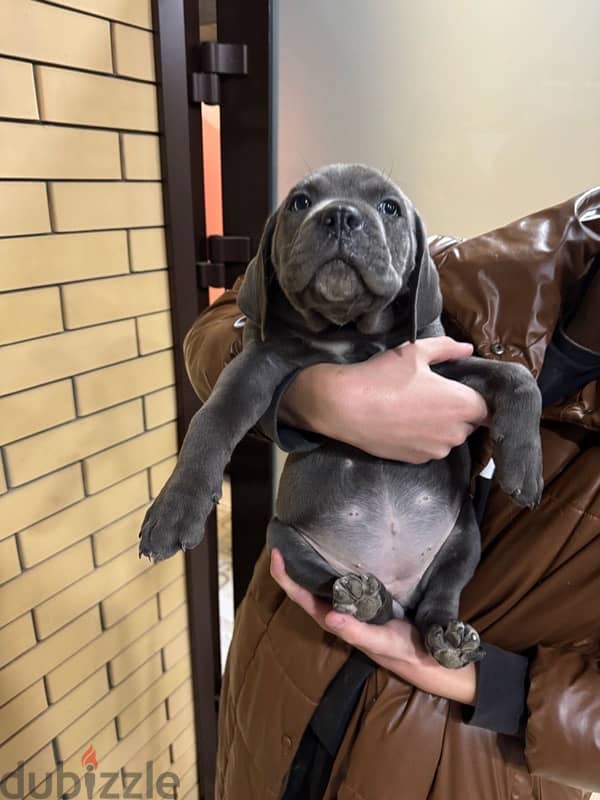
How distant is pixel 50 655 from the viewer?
1.40 m

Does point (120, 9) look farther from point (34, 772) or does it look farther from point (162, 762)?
point (162, 762)

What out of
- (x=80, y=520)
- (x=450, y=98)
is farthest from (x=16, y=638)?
(x=450, y=98)

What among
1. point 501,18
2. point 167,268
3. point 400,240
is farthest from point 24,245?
point 501,18

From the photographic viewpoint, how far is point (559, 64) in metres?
1.41

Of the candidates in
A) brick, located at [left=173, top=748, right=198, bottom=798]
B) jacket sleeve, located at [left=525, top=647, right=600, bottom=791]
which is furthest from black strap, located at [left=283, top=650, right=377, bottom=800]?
brick, located at [left=173, top=748, right=198, bottom=798]

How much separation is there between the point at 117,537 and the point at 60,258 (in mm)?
654

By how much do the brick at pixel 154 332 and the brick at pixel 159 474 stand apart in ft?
0.95

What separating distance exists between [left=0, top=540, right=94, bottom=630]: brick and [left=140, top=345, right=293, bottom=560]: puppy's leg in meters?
0.60

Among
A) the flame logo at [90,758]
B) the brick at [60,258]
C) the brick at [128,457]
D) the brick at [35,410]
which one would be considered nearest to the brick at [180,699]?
the flame logo at [90,758]

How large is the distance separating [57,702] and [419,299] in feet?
3.91

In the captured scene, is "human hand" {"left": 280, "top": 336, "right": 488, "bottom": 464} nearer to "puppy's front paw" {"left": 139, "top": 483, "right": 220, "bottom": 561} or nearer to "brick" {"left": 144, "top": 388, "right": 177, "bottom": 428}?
"puppy's front paw" {"left": 139, "top": 483, "right": 220, "bottom": 561}

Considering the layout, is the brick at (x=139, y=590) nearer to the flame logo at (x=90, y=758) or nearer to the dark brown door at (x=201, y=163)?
the dark brown door at (x=201, y=163)

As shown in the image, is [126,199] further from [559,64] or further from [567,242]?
[559,64]

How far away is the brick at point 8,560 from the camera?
1.24 metres
